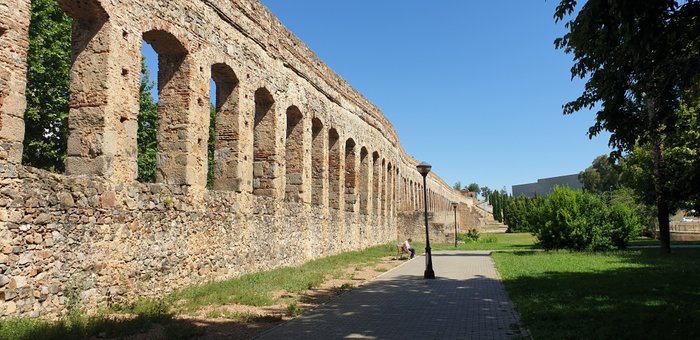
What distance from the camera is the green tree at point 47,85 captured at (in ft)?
68.9

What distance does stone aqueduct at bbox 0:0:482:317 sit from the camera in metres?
8.00

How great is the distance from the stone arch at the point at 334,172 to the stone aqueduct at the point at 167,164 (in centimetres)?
203

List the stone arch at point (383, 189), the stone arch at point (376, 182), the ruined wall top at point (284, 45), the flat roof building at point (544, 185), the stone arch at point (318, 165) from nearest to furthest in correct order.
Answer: the ruined wall top at point (284, 45)
the stone arch at point (318, 165)
the stone arch at point (376, 182)
the stone arch at point (383, 189)
the flat roof building at point (544, 185)

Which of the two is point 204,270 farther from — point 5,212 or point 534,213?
point 534,213

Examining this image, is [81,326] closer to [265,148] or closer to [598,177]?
[265,148]

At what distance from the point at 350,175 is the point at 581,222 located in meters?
10.7

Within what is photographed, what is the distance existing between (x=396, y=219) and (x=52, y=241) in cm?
3100

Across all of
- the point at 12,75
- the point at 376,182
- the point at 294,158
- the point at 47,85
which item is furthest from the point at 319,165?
the point at 12,75

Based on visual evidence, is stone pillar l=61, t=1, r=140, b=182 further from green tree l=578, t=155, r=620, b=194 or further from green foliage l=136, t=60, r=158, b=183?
green tree l=578, t=155, r=620, b=194

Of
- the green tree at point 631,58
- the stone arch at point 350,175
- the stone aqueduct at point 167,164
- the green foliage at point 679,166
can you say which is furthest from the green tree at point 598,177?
the green tree at point 631,58

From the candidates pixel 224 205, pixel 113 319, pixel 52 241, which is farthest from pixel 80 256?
pixel 224 205

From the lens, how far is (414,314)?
30.2 ft

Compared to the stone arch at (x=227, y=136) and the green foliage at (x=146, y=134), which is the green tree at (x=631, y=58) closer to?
the stone arch at (x=227, y=136)

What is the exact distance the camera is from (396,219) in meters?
38.0
